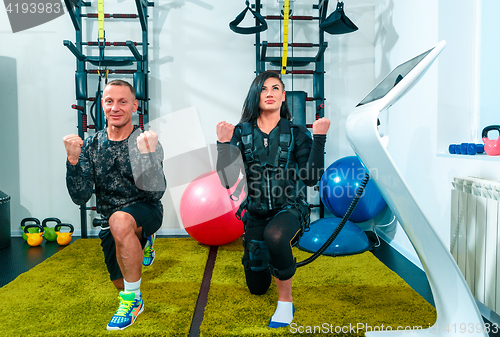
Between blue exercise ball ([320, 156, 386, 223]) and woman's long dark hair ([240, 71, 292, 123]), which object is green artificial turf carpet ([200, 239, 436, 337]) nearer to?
blue exercise ball ([320, 156, 386, 223])

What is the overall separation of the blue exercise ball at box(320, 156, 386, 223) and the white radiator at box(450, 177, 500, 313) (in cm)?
87

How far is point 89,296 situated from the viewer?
183cm

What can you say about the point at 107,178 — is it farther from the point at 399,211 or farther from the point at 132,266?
the point at 399,211

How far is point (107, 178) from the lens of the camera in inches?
67.1

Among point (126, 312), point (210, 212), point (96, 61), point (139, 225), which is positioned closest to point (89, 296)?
point (126, 312)

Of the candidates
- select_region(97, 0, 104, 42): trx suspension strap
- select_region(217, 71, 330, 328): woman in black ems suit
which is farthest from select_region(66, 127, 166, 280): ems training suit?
select_region(97, 0, 104, 42): trx suspension strap

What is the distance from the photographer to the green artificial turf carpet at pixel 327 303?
4.85ft

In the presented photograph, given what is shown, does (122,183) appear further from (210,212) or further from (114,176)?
(210,212)

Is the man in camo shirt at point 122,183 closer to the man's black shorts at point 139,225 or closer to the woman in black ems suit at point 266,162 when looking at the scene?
the man's black shorts at point 139,225

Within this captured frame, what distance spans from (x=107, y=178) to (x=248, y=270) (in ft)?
2.91

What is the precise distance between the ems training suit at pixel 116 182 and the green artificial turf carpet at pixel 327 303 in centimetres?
57

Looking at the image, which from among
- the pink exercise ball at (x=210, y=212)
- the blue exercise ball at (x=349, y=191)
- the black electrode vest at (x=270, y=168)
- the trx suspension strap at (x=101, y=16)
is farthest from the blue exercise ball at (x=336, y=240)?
the trx suspension strap at (x=101, y=16)

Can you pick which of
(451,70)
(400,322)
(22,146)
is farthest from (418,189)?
(22,146)

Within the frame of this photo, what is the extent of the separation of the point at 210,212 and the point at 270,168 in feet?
3.20
